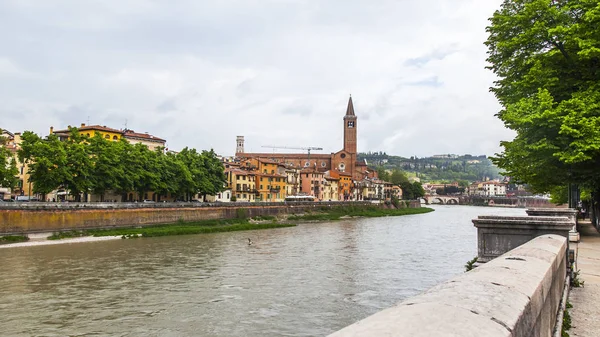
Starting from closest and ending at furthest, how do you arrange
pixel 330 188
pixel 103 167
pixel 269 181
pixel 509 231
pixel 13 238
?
pixel 509 231, pixel 13 238, pixel 103 167, pixel 269 181, pixel 330 188

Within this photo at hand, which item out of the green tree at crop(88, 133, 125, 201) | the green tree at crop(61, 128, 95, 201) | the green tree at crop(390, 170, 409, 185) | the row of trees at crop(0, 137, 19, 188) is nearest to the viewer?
the row of trees at crop(0, 137, 19, 188)

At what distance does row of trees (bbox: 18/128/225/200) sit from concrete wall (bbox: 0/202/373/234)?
9.97 feet

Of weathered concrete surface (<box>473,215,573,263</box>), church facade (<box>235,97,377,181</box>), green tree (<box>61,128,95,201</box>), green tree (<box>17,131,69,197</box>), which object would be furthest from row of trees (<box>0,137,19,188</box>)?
church facade (<box>235,97,377,181</box>)

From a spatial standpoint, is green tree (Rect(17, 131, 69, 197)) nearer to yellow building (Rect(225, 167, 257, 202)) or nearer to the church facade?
yellow building (Rect(225, 167, 257, 202))

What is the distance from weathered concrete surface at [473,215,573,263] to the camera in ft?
27.4

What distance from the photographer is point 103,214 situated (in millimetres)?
44125

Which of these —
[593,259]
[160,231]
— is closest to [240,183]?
[160,231]

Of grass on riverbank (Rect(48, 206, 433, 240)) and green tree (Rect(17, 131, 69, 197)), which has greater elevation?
green tree (Rect(17, 131, 69, 197))

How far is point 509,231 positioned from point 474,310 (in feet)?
20.9

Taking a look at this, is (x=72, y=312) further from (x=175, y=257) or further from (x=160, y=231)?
(x=160, y=231)

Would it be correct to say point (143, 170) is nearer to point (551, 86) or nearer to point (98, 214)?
point (98, 214)

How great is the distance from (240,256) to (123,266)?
22.5 feet

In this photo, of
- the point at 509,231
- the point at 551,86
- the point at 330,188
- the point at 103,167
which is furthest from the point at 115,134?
the point at 509,231

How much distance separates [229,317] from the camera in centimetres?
1527
